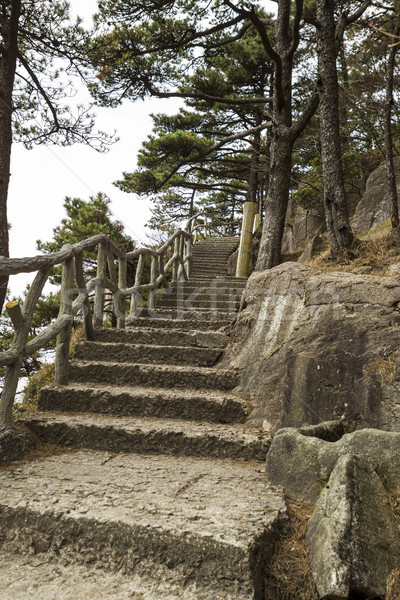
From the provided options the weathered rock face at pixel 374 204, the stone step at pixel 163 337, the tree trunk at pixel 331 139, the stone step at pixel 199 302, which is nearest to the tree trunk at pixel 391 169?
the tree trunk at pixel 331 139

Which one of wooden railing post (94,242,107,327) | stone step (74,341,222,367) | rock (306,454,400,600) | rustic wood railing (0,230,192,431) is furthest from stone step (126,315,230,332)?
rock (306,454,400,600)

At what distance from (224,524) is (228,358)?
2.20 meters

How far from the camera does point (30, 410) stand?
3723 mm

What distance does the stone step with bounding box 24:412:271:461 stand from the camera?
2.65 metres

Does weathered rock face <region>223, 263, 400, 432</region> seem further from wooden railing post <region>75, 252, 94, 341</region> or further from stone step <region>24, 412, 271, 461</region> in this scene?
wooden railing post <region>75, 252, 94, 341</region>

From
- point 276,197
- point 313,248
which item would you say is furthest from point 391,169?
point 313,248

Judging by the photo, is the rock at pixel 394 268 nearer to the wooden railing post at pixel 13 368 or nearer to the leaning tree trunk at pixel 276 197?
the leaning tree trunk at pixel 276 197

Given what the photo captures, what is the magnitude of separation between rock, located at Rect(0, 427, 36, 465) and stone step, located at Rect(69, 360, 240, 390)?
954mm

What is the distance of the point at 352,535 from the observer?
1.56 m

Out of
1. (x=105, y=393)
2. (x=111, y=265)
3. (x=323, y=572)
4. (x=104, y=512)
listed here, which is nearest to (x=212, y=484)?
(x=104, y=512)

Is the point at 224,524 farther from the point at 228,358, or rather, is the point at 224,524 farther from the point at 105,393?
the point at 228,358

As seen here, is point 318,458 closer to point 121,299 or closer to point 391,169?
point 121,299

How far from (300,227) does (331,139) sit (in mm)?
7391

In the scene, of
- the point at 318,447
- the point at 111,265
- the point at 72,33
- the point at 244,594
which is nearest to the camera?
the point at 244,594
